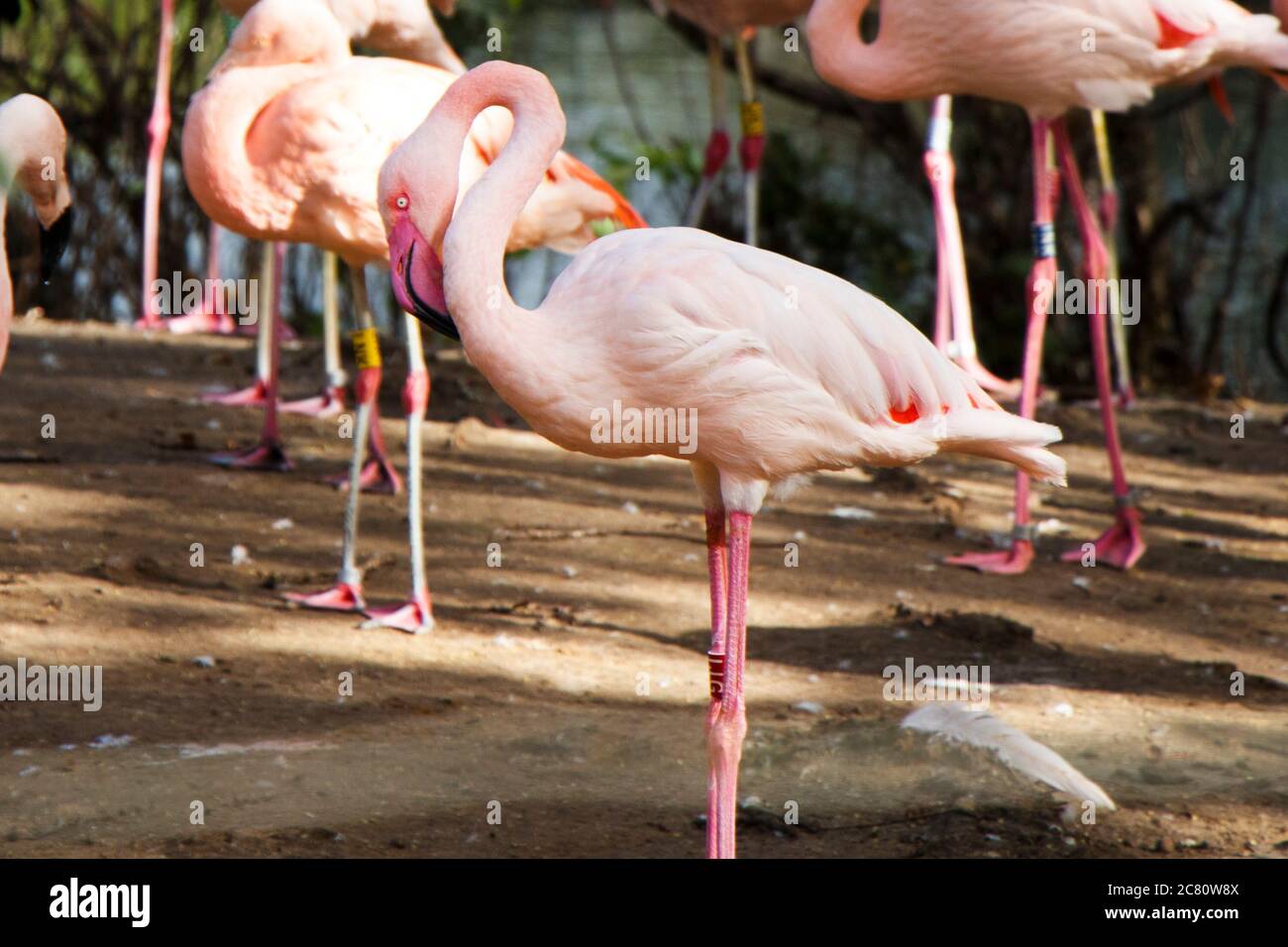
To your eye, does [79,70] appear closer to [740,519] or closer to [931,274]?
[931,274]

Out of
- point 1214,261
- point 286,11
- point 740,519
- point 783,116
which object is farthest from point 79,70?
point 740,519

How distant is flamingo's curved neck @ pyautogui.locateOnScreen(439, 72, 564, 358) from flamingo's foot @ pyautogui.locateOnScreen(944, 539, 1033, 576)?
260cm

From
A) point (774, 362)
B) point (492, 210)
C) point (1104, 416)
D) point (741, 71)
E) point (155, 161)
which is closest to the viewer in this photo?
point (492, 210)

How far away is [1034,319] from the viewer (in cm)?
543

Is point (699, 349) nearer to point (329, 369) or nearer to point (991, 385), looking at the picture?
point (329, 369)

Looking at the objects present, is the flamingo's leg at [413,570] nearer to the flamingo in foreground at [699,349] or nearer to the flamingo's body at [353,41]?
the flamingo in foreground at [699,349]

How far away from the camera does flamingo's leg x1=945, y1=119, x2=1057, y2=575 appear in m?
5.36

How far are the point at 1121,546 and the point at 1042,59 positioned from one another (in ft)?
5.25

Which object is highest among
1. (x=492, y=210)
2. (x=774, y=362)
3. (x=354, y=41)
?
(x=354, y=41)

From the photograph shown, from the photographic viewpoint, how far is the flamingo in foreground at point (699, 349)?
3.14 meters

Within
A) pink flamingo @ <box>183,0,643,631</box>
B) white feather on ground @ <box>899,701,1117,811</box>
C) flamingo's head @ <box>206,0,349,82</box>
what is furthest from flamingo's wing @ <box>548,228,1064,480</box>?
flamingo's head @ <box>206,0,349,82</box>

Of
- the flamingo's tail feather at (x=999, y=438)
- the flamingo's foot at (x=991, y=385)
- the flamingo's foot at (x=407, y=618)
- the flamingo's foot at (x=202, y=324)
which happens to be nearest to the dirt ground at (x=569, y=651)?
the flamingo's foot at (x=407, y=618)

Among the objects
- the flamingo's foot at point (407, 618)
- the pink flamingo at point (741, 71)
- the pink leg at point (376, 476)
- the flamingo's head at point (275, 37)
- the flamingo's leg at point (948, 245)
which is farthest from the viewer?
the pink flamingo at point (741, 71)

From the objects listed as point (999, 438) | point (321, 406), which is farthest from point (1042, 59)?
point (321, 406)
